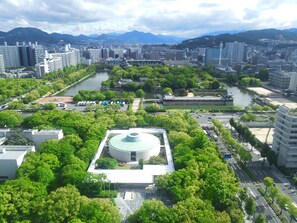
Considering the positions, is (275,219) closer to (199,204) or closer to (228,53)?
(199,204)

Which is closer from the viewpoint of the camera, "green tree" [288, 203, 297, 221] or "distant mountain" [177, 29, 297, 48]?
"green tree" [288, 203, 297, 221]

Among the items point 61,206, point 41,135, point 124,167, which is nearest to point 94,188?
point 61,206

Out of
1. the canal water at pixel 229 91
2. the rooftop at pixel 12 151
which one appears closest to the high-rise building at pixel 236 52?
the canal water at pixel 229 91

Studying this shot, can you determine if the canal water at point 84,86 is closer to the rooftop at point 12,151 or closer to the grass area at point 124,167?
the rooftop at point 12,151

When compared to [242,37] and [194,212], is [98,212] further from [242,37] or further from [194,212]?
[242,37]

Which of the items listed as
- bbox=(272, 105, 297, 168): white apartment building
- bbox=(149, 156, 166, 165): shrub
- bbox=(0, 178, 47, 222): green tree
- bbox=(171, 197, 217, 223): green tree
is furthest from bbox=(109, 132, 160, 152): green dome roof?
bbox=(272, 105, 297, 168): white apartment building

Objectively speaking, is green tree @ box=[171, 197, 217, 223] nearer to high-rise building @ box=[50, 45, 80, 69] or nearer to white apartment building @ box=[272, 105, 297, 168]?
white apartment building @ box=[272, 105, 297, 168]
